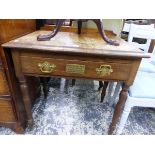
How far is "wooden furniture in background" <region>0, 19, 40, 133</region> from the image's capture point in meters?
0.68

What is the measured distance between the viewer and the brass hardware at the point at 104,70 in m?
0.65

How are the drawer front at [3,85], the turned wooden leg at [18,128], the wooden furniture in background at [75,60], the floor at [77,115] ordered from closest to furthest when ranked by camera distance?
the wooden furniture in background at [75,60], the drawer front at [3,85], the turned wooden leg at [18,128], the floor at [77,115]

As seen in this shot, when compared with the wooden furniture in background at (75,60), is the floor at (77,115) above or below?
below

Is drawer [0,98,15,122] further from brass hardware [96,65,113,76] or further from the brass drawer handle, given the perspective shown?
brass hardware [96,65,113,76]

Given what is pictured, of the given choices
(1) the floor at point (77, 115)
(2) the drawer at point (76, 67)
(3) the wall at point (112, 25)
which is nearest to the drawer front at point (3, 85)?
(2) the drawer at point (76, 67)

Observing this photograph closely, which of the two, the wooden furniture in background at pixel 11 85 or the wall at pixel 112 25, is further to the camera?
the wall at pixel 112 25

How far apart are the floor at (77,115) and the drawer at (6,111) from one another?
16cm

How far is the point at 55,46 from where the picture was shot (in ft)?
2.04

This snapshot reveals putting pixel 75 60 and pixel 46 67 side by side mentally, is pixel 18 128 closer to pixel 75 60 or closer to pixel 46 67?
pixel 46 67

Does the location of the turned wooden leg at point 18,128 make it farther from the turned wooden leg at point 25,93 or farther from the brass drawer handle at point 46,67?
the brass drawer handle at point 46,67

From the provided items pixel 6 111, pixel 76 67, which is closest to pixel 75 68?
pixel 76 67

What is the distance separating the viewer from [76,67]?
0.66 meters
